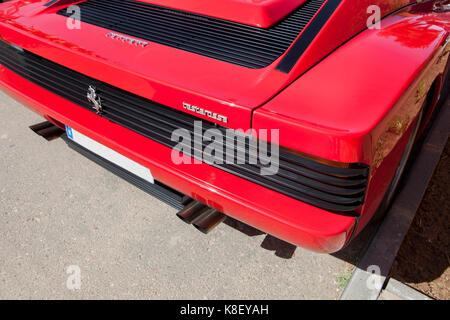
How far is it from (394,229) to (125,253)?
1666 millimetres

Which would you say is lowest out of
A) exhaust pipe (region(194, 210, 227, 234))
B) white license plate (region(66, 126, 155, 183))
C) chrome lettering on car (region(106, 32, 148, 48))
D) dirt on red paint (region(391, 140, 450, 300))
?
dirt on red paint (region(391, 140, 450, 300))

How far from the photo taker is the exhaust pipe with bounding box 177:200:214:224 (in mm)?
1687

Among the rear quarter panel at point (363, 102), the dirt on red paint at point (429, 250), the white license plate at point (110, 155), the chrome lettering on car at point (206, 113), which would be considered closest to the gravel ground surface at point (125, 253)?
the dirt on red paint at point (429, 250)

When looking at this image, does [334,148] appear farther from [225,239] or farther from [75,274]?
[75,274]

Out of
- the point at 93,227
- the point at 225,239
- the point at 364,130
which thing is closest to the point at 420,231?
the point at 225,239

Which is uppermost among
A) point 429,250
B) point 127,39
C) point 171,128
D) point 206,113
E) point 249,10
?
point 249,10

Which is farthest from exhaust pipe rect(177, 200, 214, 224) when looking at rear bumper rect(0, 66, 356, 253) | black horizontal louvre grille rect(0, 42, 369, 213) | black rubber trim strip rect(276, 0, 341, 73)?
black rubber trim strip rect(276, 0, 341, 73)

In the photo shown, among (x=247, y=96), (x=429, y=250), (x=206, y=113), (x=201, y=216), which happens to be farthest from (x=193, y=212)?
(x=429, y=250)

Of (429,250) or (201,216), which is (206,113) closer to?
(201,216)

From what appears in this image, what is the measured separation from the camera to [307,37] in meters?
1.54

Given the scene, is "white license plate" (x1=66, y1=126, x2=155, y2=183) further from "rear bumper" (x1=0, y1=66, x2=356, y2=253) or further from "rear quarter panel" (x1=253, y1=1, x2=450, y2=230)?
"rear quarter panel" (x1=253, y1=1, x2=450, y2=230)

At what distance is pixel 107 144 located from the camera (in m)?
1.81

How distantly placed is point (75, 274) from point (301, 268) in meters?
1.30
